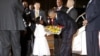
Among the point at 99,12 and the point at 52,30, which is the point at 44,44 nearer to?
the point at 52,30

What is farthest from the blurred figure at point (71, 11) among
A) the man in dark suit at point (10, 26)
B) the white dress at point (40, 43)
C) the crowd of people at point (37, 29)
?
the man in dark suit at point (10, 26)

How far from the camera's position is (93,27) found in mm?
8195

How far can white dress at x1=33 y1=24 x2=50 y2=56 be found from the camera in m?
9.50

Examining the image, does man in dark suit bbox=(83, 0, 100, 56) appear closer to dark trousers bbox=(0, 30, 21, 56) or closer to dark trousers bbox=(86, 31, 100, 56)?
dark trousers bbox=(86, 31, 100, 56)

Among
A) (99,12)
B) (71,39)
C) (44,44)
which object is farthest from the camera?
(44,44)

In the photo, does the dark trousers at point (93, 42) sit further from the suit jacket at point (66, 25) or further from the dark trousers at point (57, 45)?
the dark trousers at point (57, 45)

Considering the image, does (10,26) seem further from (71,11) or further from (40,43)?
(71,11)

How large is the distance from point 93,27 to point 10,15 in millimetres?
2020

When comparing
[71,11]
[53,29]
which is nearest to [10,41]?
[53,29]

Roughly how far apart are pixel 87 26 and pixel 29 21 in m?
2.00

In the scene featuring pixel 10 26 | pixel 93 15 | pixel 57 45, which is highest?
pixel 93 15

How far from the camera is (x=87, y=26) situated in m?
8.27

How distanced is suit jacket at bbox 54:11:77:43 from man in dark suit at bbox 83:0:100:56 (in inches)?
22.7

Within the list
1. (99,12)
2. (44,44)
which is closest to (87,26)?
(99,12)
